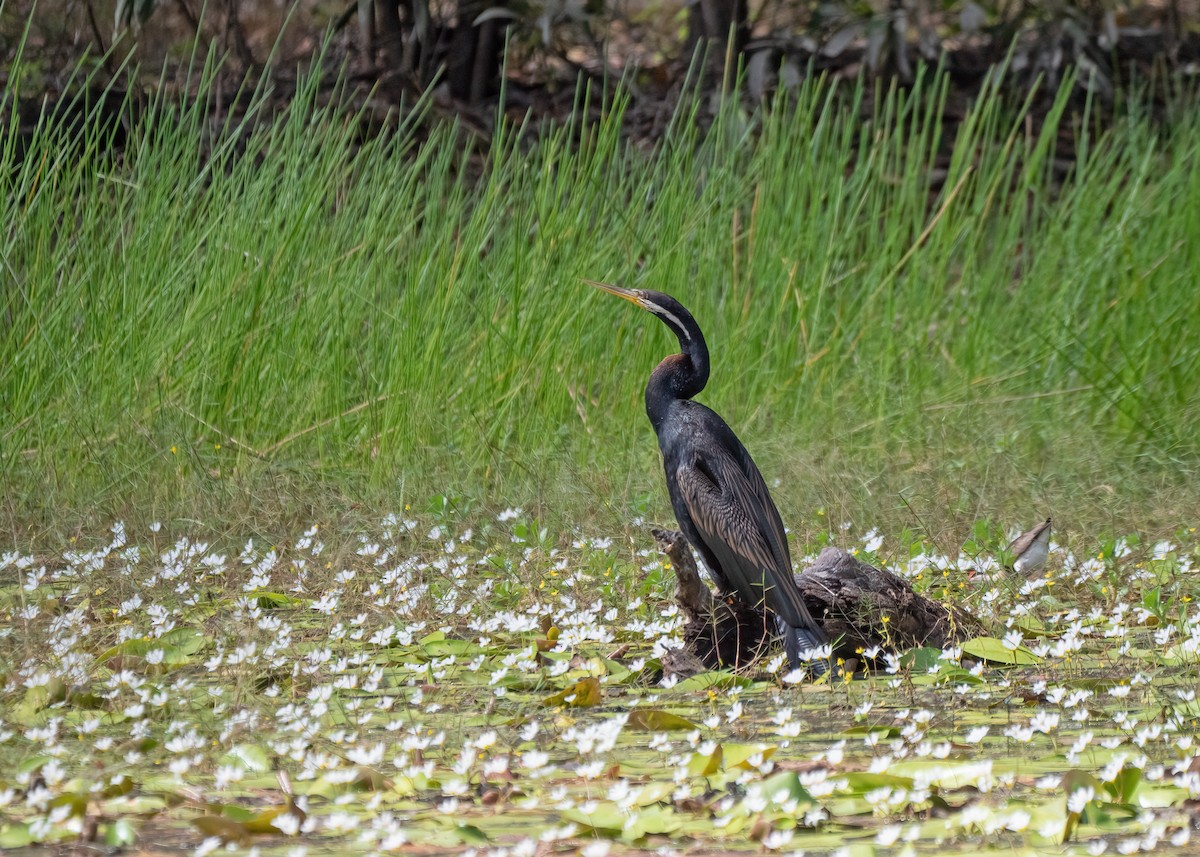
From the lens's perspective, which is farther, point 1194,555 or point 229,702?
point 1194,555

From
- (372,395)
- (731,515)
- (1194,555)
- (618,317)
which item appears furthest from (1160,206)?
(731,515)

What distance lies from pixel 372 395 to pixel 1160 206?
11.6 ft

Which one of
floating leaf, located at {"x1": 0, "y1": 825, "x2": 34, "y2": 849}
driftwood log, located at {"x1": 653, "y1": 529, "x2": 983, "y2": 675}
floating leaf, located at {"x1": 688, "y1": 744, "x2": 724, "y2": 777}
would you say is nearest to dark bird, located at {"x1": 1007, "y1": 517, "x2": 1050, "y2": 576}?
driftwood log, located at {"x1": 653, "y1": 529, "x2": 983, "y2": 675}

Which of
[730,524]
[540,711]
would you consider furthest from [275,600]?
[730,524]

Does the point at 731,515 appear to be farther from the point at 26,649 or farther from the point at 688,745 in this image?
the point at 26,649

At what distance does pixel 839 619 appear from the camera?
329cm

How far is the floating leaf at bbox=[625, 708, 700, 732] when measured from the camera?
8.75 feet

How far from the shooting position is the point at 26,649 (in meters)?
2.97

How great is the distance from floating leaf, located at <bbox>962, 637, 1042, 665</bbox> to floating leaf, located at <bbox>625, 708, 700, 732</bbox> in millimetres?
810

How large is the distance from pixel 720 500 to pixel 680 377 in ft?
1.19

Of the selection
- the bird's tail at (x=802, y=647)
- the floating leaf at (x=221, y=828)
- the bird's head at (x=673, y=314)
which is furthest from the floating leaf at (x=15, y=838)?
the bird's head at (x=673, y=314)

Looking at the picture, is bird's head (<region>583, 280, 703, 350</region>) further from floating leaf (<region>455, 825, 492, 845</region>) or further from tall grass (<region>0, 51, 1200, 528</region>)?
floating leaf (<region>455, 825, 492, 845</region>)

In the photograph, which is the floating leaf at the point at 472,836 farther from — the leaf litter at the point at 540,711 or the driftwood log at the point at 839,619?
the driftwood log at the point at 839,619

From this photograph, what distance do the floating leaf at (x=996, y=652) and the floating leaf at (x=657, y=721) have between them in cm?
81
